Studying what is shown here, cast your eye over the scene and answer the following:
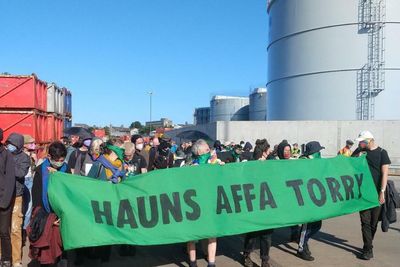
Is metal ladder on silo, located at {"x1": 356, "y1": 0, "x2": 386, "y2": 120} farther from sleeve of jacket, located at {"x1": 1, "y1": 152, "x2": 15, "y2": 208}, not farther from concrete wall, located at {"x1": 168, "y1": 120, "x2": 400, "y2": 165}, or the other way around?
sleeve of jacket, located at {"x1": 1, "y1": 152, "x2": 15, "y2": 208}

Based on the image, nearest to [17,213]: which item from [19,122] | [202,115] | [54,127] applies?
[19,122]

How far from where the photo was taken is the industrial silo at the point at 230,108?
6012 centimetres

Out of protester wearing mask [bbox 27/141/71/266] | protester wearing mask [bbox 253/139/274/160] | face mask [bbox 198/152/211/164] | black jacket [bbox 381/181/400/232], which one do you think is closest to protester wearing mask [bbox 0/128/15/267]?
protester wearing mask [bbox 27/141/71/266]

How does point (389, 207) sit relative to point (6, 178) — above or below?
below

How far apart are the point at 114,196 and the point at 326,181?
3.05m

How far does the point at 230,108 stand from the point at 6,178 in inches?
2226

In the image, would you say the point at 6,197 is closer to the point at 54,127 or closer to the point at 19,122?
the point at 19,122

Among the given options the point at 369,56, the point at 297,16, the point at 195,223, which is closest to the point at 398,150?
the point at 369,56

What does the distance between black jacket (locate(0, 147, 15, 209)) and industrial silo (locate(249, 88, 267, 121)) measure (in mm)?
49071

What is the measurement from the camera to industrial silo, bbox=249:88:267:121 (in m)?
53.8

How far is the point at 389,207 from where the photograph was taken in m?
6.85

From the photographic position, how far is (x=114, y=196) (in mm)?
5258

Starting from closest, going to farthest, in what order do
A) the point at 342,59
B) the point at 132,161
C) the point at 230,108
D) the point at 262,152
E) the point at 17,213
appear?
the point at 17,213, the point at 132,161, the point at 262,152, the point at 342,59, the point at 230,108

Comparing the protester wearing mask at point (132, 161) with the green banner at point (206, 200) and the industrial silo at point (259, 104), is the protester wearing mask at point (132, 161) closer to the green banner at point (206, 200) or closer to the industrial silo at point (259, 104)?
the green banner at point (206, 200)
